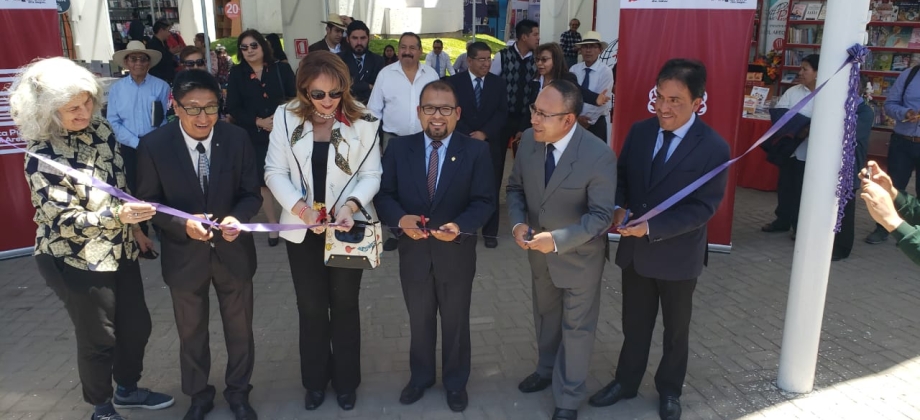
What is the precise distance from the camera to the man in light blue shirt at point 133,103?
5.94 metres

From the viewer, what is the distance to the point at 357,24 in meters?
7.44

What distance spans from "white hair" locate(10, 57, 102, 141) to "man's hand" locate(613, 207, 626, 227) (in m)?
2.73

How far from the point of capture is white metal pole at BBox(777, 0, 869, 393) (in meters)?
3.34

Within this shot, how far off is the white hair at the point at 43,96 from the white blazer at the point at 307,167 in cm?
94

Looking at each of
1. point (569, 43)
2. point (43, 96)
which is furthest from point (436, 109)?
point (569, 43)

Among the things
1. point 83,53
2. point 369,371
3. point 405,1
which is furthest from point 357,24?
point 405,1

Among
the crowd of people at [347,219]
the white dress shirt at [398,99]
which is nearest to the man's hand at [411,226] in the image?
the crowd of people at [347,219]

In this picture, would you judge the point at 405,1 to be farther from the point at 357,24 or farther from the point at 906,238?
the point at 906,238

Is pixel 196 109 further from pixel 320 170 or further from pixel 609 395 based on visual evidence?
pixel 609 395

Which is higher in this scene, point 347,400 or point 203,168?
point 203,168

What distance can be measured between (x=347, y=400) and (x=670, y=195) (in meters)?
2.16

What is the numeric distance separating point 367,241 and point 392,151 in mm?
541

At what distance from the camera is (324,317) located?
3.62m

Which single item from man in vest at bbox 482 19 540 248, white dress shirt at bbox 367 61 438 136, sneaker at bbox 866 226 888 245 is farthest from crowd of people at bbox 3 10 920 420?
sneaker at bbox 866 226 888 245
